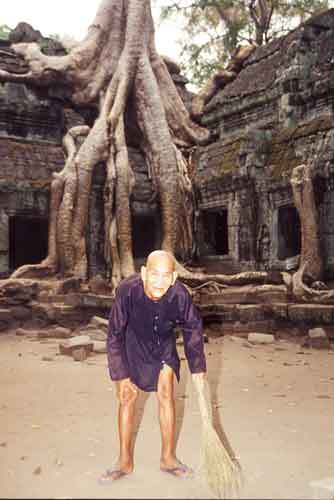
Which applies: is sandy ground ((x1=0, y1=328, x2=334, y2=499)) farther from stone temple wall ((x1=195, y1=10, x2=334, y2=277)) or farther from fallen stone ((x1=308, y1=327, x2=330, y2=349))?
stone temple wall ((x1=195, y1=10, x2=334, y2=277))

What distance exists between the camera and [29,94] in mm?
12203

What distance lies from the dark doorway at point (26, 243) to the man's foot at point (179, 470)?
33.9ft

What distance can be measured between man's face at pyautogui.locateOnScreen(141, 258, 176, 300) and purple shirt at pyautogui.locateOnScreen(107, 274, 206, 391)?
0.11 m

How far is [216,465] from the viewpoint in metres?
2.59

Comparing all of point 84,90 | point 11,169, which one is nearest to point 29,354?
point 11,169

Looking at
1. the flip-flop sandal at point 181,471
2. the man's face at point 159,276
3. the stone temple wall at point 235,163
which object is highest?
the stone temple wall at point 235,163

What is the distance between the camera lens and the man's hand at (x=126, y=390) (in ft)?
9.19

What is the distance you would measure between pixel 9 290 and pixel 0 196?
6.61 feet

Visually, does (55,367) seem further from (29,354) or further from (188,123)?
(188,123)

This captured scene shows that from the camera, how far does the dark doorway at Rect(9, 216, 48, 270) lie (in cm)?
1290

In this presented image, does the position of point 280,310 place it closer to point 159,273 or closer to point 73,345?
point 73,345

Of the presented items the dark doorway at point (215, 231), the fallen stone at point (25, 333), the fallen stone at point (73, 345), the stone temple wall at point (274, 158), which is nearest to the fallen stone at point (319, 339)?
the stone temple wall at point (274, 158)

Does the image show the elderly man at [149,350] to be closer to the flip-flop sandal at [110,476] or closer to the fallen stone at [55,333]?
the flip-flop sandal at [110,476]

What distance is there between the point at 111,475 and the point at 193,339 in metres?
0.78
